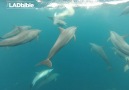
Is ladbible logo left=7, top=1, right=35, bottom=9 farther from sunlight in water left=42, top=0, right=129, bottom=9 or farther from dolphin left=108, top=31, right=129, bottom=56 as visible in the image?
dolphin left=108, top=31, right=129, bottom=56

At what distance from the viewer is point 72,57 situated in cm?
1453

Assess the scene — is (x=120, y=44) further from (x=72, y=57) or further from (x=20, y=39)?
(x=72, y=57)

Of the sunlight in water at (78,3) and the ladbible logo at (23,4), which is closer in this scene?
the ladbible logo at (23,4)

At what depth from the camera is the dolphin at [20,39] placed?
4609mm

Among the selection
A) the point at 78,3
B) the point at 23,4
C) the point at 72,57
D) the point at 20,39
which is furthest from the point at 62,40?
the point at 72,57

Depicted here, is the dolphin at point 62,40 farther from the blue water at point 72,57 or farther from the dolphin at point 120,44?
the blue water at point 72,57

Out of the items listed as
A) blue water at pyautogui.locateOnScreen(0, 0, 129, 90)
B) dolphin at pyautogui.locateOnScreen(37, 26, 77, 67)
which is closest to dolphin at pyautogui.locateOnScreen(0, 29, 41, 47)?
dolphin at pyautogui.locateOnScreen(37, 26, 77, 67)

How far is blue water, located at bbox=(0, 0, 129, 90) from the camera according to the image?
44.9ft

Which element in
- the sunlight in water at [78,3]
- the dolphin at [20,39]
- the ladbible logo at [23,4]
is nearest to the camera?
the dolphin at [20,39]

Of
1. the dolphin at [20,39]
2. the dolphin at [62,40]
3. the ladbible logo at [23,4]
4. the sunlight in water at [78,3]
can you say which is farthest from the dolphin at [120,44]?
the ladbible logo at [23,4]

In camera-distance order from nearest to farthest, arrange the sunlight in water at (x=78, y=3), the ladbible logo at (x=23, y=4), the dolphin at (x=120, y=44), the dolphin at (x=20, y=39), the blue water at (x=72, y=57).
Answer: the dolphin at (x=20, y=39), the dolphin at (x=120, y=44), the ladbible logo at (x=23, y=4), the sunlight in water at (x=78, y=3), the blue water at (x=72, y=57)

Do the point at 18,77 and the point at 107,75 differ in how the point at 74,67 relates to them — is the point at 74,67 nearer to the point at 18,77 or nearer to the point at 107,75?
the point at 107,75

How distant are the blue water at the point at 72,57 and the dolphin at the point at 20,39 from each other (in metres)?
8.52

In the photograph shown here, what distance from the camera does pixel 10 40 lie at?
15.2 ft
